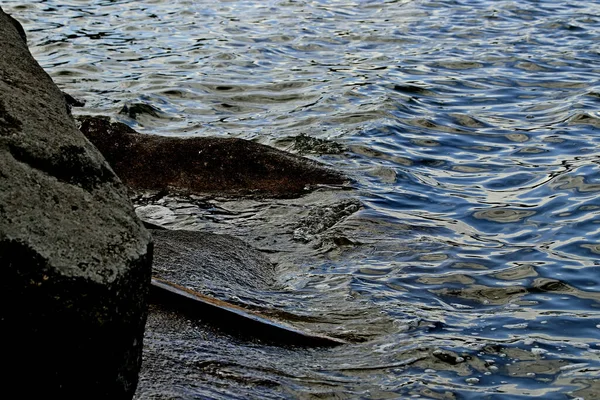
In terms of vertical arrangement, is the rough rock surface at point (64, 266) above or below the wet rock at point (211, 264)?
above

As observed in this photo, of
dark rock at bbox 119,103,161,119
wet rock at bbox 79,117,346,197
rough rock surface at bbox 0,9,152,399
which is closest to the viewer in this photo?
rough rock surface at bbox 0,9,152,399

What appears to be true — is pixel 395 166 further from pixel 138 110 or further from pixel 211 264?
pixel 138 110

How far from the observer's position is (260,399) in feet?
13.2

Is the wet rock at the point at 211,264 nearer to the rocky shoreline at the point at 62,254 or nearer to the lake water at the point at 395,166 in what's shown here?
the lake water at the point at 395,166

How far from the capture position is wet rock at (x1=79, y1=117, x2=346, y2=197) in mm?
7473

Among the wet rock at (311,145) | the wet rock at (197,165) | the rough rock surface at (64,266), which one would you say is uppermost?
the rough rock surface at (64,266)

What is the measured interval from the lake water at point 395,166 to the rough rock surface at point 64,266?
824mm

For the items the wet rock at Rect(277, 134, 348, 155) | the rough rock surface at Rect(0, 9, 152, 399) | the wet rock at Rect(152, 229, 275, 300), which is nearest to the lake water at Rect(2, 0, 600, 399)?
the wet rock at Rect(277, 134, 348, 155)

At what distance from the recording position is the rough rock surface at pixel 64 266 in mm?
2887

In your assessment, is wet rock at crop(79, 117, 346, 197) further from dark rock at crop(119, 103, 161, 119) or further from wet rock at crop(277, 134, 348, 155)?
dark rock at crop(119, 103, 161, 119)

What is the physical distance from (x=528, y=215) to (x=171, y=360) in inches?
158

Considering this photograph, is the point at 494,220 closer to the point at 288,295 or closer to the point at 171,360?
the point at 288,295

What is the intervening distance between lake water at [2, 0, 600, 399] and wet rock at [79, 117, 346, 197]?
231mm

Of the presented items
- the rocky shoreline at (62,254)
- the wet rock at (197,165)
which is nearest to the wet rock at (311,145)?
the wet rock at (197,165)
